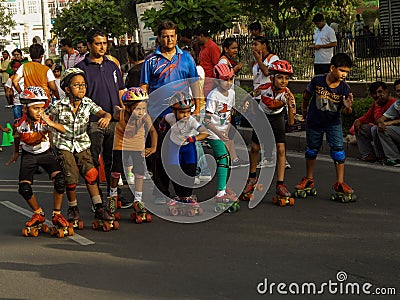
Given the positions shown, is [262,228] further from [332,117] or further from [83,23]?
[83,23]

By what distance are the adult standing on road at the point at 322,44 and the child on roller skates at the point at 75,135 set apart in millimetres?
8558

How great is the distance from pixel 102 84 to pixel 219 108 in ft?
4.44

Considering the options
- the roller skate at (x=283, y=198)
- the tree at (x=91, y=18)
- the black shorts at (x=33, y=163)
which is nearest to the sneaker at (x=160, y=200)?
the roller skate at (x=283, y=198)

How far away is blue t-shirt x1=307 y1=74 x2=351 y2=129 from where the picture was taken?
358 inches

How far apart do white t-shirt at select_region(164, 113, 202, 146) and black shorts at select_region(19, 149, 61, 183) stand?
49.4 inches

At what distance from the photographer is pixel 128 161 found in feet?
28.4

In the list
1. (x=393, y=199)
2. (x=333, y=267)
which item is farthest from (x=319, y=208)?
(x=333, y=267)

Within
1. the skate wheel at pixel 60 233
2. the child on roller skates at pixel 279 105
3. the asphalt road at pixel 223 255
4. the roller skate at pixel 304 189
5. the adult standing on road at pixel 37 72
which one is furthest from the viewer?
the adult standing on road at pixel 37 72

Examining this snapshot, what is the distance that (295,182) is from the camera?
10.4 metres

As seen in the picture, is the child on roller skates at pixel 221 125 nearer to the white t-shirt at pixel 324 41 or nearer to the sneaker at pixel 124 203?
the sneaker at pixel 124 203

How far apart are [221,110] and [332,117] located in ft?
4.29

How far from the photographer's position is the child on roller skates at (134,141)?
840 centimetres

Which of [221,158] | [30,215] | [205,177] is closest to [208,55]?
[205,177]

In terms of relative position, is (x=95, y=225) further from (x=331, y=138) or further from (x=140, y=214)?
(x=331, y=138)
